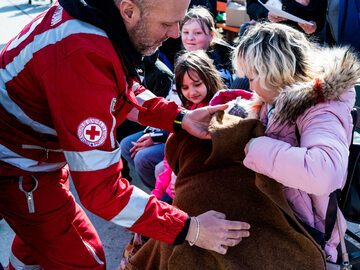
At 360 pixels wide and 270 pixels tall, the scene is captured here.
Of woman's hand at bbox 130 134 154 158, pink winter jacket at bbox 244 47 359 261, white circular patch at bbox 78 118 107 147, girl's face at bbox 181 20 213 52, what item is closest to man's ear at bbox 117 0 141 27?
white circular patch at bbox 78 118 107 147

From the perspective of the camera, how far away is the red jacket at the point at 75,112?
4.31ft

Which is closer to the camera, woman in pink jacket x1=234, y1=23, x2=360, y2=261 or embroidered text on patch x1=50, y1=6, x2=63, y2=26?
woman in pink jacket x1=234, y1=23, x2=360, y2=261

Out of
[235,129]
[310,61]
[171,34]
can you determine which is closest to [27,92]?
[171,34]

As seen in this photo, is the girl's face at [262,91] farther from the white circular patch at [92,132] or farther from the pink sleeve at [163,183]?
the pink sleeve at [163,183]

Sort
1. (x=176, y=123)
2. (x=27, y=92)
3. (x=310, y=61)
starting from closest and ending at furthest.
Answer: (x=27, y=92)
(x=310, y=61)
(x=176, y=123)

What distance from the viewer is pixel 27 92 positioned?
147 cm

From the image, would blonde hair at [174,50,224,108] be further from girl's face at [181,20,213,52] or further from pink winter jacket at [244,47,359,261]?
pink winter jacket at [244,47,359,261]

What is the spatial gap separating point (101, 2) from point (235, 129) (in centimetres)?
71

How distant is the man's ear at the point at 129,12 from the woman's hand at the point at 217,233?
799 mm

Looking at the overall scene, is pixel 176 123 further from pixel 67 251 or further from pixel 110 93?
pixel 67 251

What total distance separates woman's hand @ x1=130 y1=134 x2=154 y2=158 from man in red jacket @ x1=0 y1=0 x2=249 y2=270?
1.08 m

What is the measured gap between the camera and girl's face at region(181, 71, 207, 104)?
265 cm

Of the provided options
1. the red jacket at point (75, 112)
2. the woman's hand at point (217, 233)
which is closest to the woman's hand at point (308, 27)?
the red jacket at point (75, 112)

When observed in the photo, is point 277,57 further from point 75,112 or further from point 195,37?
point 195,37
